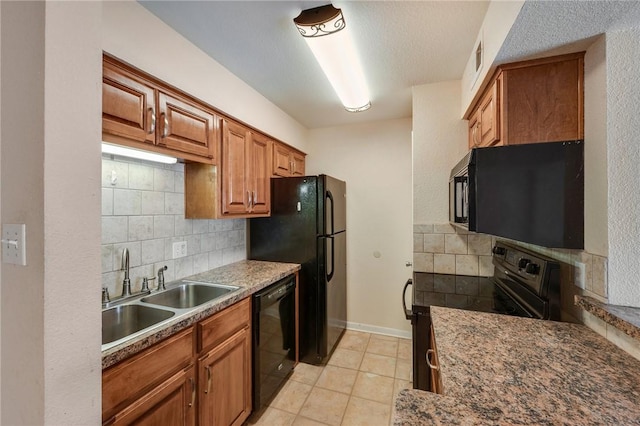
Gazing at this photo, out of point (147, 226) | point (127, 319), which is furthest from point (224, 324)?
point (147, 226)

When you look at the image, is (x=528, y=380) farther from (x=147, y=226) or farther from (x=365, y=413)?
(x=147, y=226)

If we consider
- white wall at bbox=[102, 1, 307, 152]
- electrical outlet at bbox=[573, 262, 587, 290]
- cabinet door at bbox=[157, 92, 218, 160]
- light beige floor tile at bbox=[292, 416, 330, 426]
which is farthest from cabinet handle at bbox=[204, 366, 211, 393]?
electrical outlet at bbox=[573, 262, 587, 290]

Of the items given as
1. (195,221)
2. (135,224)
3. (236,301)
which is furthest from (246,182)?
(236,301)

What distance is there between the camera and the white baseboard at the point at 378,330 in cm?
294

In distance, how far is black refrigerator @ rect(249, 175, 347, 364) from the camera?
7.91 feet

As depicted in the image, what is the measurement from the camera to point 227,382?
156cm

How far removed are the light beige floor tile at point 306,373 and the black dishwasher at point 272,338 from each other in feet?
0.26

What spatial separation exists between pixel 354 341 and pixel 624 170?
8.46 ft

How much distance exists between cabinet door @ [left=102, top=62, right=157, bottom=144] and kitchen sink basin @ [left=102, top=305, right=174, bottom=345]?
3.03 ft

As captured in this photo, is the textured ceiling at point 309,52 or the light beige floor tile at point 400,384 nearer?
the textured ceiling at point 309,52

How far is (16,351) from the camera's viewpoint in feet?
2.62

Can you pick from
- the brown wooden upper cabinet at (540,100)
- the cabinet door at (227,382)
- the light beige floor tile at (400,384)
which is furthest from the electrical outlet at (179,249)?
the brown wooden upper cabinet at (540,100)

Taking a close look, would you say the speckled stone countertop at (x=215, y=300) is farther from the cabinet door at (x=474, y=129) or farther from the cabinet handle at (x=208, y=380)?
the cabinet door at (x=474, y=129)

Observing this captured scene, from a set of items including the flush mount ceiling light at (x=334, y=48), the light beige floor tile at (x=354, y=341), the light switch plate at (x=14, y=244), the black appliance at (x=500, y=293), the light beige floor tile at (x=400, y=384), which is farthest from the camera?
the light beige floor tile at (x=354, y=341)
